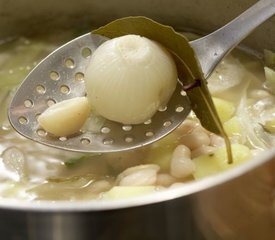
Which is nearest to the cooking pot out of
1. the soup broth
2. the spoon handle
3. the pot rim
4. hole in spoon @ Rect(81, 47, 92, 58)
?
the pot rim

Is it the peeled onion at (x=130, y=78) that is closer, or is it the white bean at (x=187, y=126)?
the peeled onion at (x=130, y=78)

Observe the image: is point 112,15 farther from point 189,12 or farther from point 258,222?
point 258,222

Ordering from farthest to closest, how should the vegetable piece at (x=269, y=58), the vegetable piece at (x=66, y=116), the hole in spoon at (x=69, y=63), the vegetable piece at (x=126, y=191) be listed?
the vegetable piece at (x=269, y=58), the hole in spoon at (x=69, y=63), the vegetable piece at (x=66, y=116), the vegetable piece at (x=126, y=191)

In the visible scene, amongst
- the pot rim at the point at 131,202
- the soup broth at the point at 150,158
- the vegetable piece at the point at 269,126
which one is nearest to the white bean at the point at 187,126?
the soup broth at the point at 150,158

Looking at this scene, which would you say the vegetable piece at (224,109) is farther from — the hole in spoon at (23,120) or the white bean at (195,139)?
the hole in spoon at (23,120)

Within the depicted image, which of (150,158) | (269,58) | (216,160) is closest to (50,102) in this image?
(150,158)

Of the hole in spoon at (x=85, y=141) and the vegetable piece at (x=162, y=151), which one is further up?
the hole in spoon at (x=85, y=141)

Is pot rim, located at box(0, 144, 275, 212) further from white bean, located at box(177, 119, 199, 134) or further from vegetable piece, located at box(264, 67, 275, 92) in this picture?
vegetable piece, located at box(264, 67, 275, 92)

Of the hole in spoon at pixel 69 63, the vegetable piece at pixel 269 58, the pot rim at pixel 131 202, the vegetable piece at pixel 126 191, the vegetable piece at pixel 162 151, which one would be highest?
the pot rim at pixel 131 202

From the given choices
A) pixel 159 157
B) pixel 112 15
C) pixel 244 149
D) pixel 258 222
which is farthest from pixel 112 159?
pixel 112 15
